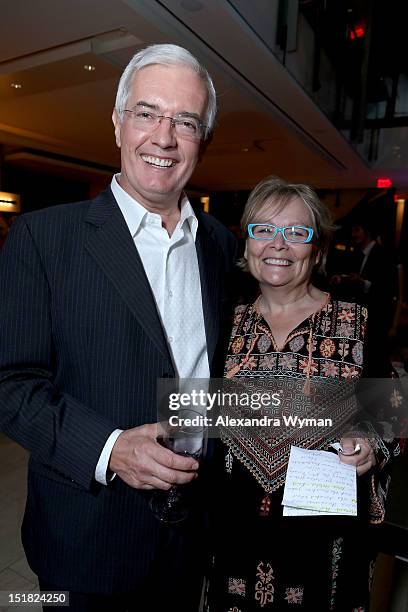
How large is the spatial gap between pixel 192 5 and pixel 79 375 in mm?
3331

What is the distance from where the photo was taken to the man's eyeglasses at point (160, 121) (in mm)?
1256

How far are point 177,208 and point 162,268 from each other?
0.84ft

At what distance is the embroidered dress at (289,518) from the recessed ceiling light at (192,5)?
3.03 metres

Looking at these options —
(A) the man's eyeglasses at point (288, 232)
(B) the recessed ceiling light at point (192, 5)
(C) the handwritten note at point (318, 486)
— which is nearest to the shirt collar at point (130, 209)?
(A) the man's eyeglasses at point (288, 232)

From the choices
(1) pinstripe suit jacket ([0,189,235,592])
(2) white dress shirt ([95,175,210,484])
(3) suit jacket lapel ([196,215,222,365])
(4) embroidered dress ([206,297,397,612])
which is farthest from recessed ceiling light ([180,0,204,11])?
(4) embroidered dress ([206,297,397,612])

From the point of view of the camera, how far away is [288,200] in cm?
147

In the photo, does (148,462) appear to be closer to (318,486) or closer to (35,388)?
(35,388)

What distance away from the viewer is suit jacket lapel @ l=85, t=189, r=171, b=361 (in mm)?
1127

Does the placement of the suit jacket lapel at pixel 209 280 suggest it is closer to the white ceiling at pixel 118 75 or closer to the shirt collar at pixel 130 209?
the shirt collar at pixel 130 209

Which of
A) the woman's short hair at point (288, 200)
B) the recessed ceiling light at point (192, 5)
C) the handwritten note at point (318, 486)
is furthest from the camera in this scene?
the recessed ceiling light at point (192, 5)

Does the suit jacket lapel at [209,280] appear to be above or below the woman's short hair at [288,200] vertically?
below

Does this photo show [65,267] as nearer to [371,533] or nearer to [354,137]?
[371,533]

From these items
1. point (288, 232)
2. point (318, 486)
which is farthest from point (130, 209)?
point (318, 486)

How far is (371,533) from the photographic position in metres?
1.34
